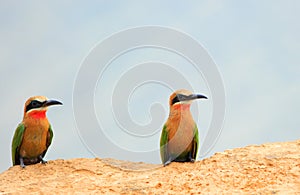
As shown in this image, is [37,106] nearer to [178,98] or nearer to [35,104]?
[35,104]

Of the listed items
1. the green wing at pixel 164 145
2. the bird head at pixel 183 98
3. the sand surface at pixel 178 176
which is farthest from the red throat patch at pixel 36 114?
the bird head at pixel 183 98

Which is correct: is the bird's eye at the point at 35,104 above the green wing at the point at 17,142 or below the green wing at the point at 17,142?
above

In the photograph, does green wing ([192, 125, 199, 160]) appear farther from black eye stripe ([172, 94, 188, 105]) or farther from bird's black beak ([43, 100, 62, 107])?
bird's black beak ([43, 100, 62, 107])

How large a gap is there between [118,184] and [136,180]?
1.01 feet

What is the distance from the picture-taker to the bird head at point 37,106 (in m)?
9.91

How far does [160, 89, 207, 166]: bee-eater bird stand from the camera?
9164mm

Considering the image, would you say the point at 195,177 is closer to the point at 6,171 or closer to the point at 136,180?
the point at 136,180

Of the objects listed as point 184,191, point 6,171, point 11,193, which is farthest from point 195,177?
point 6,171

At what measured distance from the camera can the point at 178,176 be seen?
773 cm

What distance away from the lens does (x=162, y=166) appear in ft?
29.1

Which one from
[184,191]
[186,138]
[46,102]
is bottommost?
[184,191]

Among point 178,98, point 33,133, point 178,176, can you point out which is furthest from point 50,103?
point 178,176

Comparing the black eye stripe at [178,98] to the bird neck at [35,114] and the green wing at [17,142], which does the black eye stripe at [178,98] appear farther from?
the green wing at [17,142]

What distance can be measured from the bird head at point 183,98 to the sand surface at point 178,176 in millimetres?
1225
